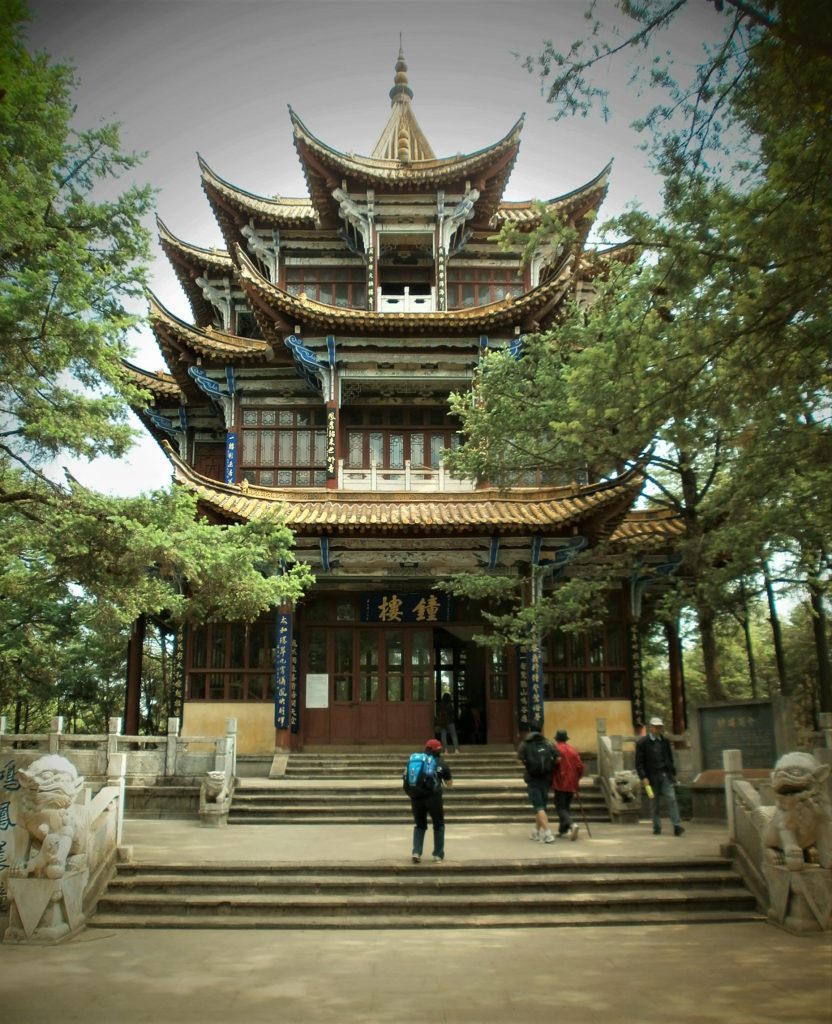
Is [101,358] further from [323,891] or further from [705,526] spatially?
[705,526]

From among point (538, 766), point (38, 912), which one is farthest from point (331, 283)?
point (38, 912)

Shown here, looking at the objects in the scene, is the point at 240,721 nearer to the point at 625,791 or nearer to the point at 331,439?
the point at 331,439

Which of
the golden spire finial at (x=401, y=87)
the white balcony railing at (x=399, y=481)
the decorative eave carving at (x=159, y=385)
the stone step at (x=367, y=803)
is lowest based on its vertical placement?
the stone step at (x=367, y=803)

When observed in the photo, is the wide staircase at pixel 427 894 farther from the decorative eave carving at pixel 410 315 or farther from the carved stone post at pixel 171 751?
the decorative eave carving at pixel 410 315

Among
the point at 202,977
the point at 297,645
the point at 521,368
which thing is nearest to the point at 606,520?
the point at 521,368

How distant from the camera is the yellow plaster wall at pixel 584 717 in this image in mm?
15758

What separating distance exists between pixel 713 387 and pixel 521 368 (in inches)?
254

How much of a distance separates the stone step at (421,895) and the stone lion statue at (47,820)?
759 mm

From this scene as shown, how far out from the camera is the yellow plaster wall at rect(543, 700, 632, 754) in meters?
15.8

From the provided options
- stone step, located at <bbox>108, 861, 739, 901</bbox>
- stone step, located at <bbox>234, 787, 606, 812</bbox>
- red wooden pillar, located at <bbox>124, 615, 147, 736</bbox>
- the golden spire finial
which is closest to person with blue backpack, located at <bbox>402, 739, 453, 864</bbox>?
stone step, located at <bbox>108, 861, 739, 901</bbox>

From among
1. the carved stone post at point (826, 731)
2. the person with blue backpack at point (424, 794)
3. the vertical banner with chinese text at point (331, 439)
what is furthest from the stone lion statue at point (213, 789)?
the carved stone post at point (826, 731)

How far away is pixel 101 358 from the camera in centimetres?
878

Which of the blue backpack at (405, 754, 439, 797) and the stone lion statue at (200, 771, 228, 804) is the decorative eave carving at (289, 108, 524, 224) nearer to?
the stone lion statue at (200, 771, 228, 804)

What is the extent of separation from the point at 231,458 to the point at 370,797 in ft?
25.6
